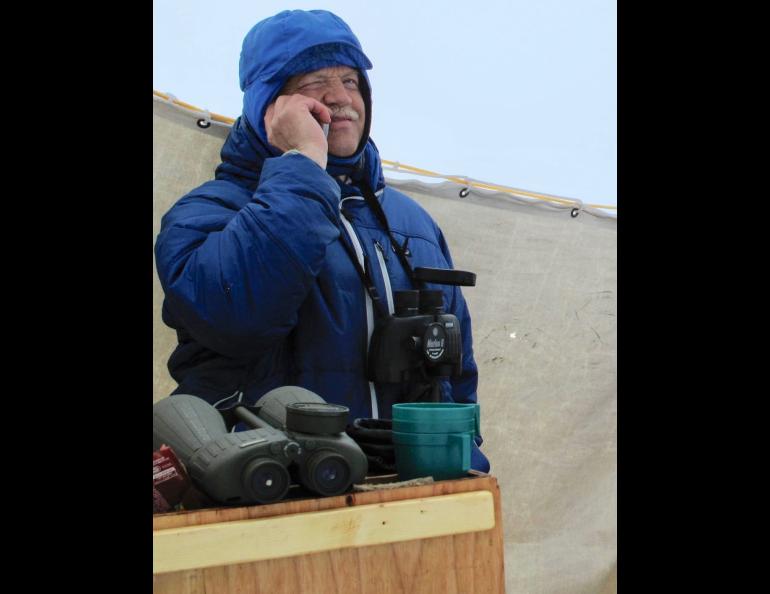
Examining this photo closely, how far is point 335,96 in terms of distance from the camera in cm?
138

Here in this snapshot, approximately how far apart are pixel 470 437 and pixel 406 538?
0.13 metres

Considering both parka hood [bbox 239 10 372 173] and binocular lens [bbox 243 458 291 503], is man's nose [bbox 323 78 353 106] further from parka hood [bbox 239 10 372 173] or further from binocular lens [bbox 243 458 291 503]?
binocular lens [bbox 243 458 291 503]

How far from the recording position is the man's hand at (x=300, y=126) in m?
1.25

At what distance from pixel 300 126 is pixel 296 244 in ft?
0.76

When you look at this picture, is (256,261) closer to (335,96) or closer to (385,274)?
(385,274)

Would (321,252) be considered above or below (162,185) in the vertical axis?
below

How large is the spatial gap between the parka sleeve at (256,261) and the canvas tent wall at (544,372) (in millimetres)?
928

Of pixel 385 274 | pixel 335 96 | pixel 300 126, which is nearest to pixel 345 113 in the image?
pixel 335 96

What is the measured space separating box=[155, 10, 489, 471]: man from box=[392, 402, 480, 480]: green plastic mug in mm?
A: 406

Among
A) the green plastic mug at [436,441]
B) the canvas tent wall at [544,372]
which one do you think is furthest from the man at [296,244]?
the canvas tent wall at [544,372]

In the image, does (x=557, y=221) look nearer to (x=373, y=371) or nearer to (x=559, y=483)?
(x=559, y=483)
